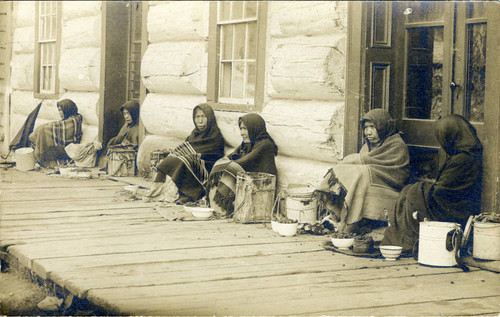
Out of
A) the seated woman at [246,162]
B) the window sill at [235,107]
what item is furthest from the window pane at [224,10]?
the seated woman at [246,162]

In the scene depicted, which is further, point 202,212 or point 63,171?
point 63,171

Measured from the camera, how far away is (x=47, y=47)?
13.7 metres

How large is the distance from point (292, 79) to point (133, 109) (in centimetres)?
411

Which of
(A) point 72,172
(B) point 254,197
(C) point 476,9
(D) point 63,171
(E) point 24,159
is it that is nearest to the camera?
(C) point 476,9

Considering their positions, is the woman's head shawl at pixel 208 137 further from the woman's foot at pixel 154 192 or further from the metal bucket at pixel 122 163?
the metal bucket at pixel 122 163

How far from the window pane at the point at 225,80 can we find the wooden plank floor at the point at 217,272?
2.24 m

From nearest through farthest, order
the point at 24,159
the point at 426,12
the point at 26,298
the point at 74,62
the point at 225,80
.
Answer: the point at 26,298 → the point at 426,12 → the point at 225,80 → the point at 24,159 → the point at 74,62

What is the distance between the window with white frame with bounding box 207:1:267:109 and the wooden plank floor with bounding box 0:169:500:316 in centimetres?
197

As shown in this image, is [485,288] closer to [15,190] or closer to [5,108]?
[15,190]

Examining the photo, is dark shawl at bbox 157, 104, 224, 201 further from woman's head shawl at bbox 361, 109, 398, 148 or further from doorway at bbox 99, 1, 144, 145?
doorway at bbox 99, 1, 144, 145

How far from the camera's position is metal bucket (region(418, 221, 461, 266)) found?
5395 mm

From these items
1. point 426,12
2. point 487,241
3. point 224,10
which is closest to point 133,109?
point 224,10

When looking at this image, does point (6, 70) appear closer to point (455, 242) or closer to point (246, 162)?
point (246, 162)

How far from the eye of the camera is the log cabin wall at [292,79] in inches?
277
